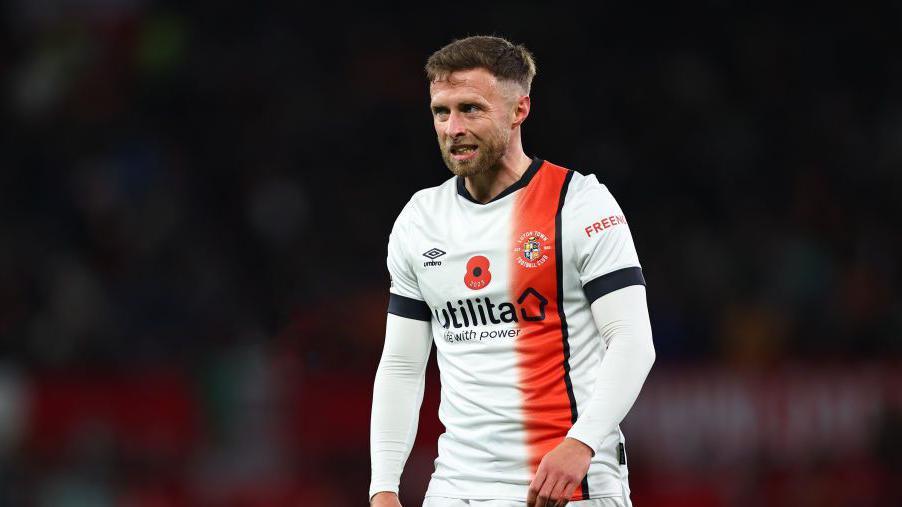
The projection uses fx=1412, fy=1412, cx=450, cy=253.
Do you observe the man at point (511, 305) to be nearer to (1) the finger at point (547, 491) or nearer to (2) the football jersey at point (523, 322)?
(2) the football jersey at point (523, 322)

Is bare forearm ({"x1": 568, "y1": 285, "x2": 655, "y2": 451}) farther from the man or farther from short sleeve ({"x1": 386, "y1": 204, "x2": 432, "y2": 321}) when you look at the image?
short sleeve ({"x1": 386, "y1": 204, "x2": 432, "y2": 321})

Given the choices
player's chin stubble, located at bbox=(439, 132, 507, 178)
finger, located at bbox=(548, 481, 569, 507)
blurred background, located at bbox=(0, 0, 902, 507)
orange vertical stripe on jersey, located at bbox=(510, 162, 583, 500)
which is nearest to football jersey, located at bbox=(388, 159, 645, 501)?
orange vertical stripe on jersey, located at bbox=(510, 162, 583, 500)

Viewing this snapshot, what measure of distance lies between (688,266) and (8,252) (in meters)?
5.01

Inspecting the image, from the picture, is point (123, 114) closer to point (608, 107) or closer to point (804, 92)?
point (608, 107)

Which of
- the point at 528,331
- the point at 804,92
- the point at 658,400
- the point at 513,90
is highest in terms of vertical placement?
the point at 804,92

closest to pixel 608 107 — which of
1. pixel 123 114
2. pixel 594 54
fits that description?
pixel 594 54

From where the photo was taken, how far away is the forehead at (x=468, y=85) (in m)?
3.90

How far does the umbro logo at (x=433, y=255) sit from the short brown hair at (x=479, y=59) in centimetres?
49

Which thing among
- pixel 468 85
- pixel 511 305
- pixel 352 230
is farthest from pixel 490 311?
pixel 352 230

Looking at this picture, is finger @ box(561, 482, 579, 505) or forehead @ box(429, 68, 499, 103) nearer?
finger @ box(561, 482, 579, 505)

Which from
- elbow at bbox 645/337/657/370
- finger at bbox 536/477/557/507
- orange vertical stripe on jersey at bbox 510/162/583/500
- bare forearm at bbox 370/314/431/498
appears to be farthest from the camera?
bare forearm at bbox 370/314/431/498

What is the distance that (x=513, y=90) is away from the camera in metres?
3.98

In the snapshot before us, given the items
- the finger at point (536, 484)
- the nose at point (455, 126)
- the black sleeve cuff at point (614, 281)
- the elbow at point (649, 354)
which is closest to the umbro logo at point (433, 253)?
the nose at point (455, 126)

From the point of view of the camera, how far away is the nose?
3.89 m
